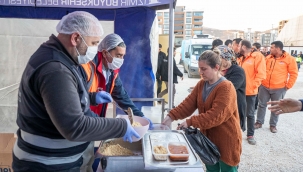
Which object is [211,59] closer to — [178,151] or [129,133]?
[178,151]

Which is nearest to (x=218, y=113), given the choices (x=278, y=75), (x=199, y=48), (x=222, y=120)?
(x=222, y=120)

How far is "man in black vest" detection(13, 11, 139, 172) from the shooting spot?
3.59 ft

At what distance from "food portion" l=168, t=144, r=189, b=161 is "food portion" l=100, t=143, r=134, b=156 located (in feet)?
0.99

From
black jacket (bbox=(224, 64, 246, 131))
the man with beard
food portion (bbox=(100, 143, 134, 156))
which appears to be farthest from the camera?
the man with beard

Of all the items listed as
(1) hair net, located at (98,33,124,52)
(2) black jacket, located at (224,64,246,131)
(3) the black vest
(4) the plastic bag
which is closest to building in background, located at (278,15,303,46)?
(2) black jacket, located at (224,64,246,131)

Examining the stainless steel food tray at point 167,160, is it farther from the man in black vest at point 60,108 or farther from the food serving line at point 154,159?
the man in black vest at point 60,108

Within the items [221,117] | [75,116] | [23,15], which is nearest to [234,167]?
[221,117]

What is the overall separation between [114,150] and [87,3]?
2071 millimetres

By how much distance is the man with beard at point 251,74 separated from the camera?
425 cm

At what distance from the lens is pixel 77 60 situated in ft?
4.35

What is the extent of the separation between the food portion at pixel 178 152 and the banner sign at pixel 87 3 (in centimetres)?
199

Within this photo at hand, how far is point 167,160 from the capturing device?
1.41 m

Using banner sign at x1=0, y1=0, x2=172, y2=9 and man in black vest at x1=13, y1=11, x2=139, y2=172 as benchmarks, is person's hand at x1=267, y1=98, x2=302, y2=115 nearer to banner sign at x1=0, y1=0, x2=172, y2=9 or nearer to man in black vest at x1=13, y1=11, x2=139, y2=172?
man in black vest at x1=13, y1=11, x2=139, y2=172

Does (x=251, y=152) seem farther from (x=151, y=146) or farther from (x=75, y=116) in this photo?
(x=75, y=116)
